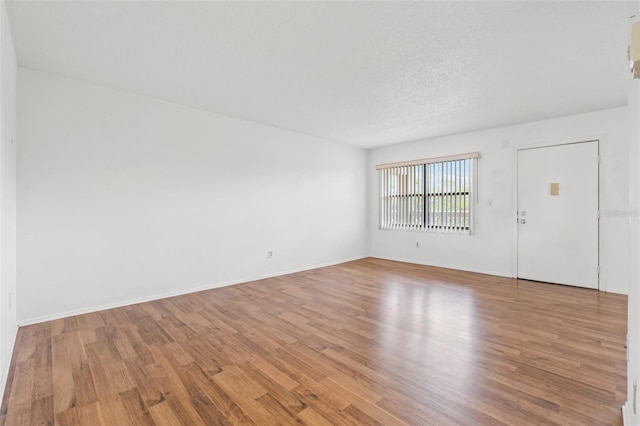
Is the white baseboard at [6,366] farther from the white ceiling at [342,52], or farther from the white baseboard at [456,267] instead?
the white baseboard at [456,267]

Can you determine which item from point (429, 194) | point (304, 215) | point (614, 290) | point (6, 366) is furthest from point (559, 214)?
point (6, 366)

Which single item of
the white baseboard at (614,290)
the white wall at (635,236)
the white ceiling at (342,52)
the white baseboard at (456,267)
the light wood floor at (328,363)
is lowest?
the light wood floor at (328,363)

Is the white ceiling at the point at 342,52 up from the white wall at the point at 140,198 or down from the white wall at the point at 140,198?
up

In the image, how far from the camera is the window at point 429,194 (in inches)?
211

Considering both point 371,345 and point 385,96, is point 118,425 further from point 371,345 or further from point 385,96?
point 385,96

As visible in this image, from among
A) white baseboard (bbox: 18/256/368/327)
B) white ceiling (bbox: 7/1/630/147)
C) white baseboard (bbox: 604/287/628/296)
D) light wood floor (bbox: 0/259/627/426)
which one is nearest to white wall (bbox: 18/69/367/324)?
white baseboard (bbox: 18/256/368/327)

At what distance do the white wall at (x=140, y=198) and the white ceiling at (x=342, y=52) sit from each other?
351mm

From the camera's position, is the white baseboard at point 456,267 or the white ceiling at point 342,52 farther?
the white baseboard at point 456,267

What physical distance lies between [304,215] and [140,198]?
271 cm

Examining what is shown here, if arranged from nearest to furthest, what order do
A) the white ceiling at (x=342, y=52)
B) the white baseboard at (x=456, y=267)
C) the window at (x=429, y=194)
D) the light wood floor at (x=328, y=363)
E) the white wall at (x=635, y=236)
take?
the white wall at (x=635, y=236) < the light wood floor at (x=328, y=363) < the white ceiling at (x=342, y=52) < the white baseboard at (x=456, y=267) < the window at (x=429, y=194)

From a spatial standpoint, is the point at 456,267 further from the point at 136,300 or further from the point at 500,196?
the point at 136,300

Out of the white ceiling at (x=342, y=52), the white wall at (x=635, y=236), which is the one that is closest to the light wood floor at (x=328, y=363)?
the white wall at (x=635, y=236)

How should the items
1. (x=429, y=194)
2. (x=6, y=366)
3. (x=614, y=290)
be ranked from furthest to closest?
(x=429, y=194) < (x=614, y=290) < (x=6, y=366)

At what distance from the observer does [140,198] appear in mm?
3637
